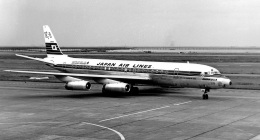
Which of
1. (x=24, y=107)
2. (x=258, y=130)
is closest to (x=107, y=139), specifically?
(x=258, y=130)

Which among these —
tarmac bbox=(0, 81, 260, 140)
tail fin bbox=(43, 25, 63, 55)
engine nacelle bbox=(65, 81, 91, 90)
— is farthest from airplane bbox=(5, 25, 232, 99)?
tail fin bbox=(43, 25, 63, 55)

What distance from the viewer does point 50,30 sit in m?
52.9

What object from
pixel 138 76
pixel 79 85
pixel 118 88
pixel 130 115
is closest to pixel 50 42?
pixel 79 85

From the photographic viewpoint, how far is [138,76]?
44.8 meters

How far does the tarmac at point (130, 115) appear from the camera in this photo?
23766 mm

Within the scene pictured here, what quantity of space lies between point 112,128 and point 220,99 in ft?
60.0

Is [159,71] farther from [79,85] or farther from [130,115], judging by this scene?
[130,115]

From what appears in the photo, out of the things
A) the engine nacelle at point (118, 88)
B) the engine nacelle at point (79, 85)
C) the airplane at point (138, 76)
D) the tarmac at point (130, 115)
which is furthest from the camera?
the engine nacelle at point (79, 85)

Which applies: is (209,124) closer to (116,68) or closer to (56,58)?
(116,68)

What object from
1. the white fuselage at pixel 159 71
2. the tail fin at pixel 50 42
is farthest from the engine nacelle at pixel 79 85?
the tail fin at pixel 50 42

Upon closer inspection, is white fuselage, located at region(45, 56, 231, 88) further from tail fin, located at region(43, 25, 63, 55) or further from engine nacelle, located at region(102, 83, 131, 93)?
tail fin, located at region(43, 25, 63, 55)

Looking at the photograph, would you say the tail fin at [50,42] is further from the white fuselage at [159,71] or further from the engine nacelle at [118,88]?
the engine nacelle at [118,88]

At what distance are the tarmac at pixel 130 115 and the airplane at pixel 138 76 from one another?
4.48ft

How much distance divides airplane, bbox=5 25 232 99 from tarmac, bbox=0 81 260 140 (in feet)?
4.48
